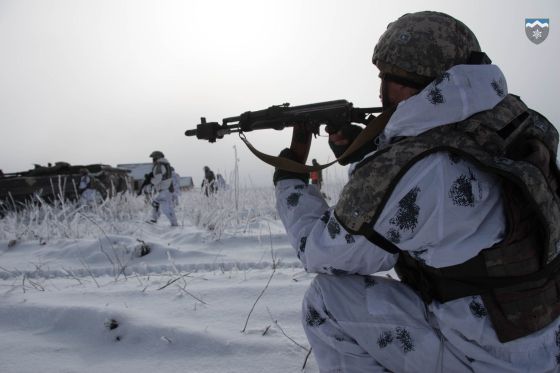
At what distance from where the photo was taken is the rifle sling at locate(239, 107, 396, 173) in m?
1.07

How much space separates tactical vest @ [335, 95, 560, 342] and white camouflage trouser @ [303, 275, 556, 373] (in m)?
0.13

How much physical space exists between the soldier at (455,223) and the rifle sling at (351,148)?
54 millimetres

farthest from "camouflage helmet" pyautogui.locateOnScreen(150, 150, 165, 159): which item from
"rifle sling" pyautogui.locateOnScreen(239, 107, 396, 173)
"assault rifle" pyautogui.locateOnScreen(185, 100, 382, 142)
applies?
"rifle sling" pyautogui.locateOnScreen(239, 107, 396, 173)

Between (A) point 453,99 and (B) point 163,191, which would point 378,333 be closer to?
(A) point 453,99

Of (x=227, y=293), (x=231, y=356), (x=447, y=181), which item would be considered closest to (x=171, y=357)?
(x=231, y=356)

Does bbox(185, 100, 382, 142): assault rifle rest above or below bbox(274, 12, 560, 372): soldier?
above

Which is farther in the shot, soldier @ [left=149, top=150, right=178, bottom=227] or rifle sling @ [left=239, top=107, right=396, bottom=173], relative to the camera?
soldier @ [left=149, top=150, right=178, bottom=227]

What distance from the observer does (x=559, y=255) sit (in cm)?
92

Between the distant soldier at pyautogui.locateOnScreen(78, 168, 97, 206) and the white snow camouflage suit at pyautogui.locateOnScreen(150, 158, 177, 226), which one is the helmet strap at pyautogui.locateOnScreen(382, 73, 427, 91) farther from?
the distant soldier at pyautogui.locateOnScreen(78, 168, 97, 206)

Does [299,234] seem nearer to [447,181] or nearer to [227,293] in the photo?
[447,181]

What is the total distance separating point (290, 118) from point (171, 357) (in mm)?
1138

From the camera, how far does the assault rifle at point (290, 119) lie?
4.78 ft

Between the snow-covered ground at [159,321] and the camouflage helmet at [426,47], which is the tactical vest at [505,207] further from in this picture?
the snow-covered ground at [159,321]

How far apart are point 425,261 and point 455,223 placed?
16 cm
